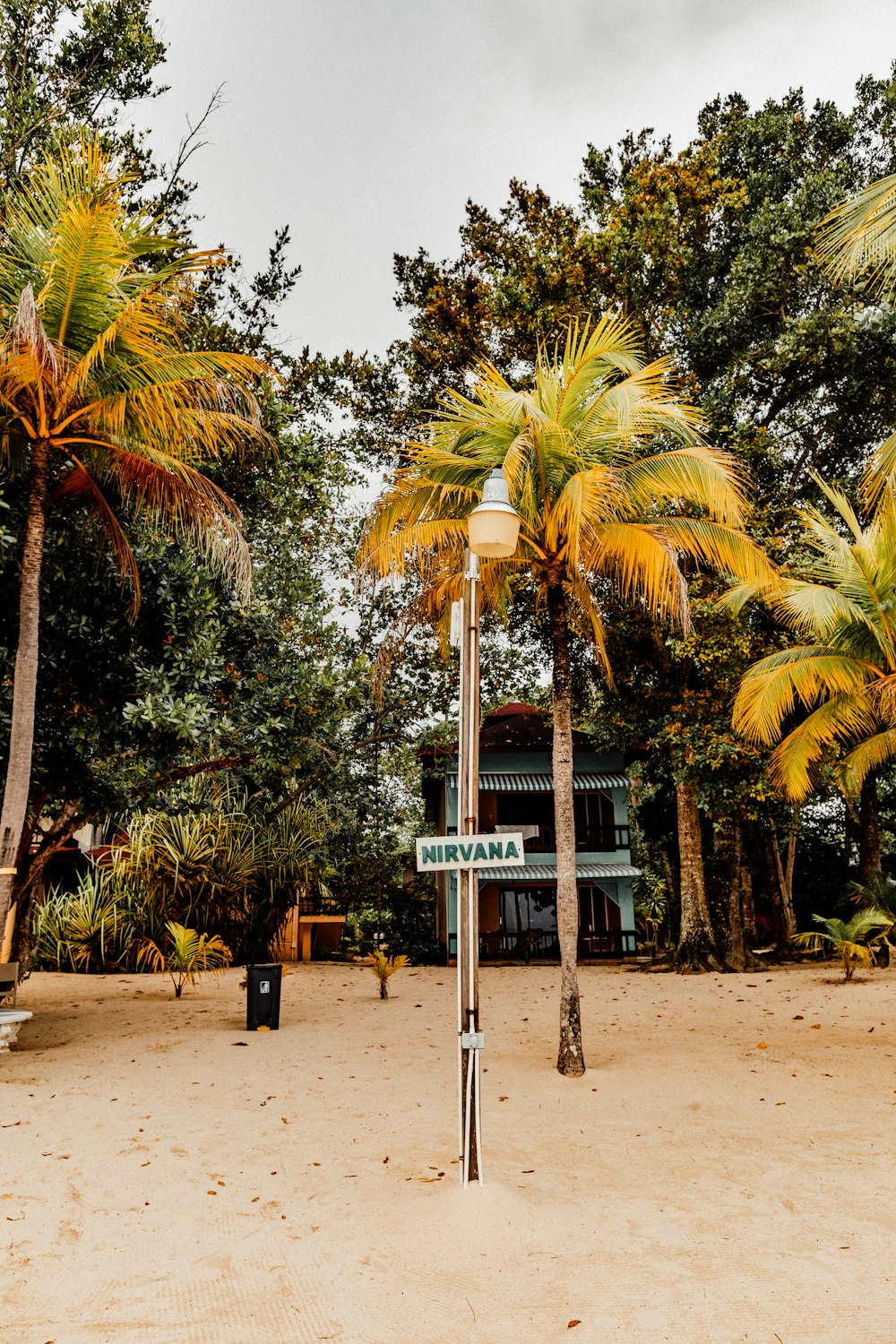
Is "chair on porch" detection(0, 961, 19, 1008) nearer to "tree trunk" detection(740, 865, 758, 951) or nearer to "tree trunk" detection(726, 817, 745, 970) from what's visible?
"tree trunk" detection(726, 817, 745, 970)

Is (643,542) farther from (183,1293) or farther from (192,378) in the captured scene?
(183,1293)

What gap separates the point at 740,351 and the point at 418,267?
615 cm

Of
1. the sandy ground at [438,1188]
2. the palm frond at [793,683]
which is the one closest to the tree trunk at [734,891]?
the palm frond at [793,683]

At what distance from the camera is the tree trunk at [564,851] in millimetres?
8055

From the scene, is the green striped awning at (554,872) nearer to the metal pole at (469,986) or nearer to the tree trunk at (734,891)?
the tree trunk at (734,891)

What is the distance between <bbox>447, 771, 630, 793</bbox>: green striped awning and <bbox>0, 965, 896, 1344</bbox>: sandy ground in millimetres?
7754

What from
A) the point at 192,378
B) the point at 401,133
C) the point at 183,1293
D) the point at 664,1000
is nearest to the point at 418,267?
the point at 401,133

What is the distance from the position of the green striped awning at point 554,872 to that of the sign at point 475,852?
1284cm

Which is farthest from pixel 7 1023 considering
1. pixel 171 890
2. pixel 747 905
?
pixel 747 905

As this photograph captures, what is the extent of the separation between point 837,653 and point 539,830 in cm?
709

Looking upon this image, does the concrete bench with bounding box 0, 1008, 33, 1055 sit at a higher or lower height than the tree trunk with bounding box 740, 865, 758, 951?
lower

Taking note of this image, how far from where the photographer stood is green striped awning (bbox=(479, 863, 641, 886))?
17.4 meters

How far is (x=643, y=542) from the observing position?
329 inches

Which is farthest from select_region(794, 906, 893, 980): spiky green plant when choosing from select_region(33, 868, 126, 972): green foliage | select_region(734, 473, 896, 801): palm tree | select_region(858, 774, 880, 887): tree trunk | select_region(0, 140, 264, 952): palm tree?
select_region(33, 868, 126, 972): green foliage
